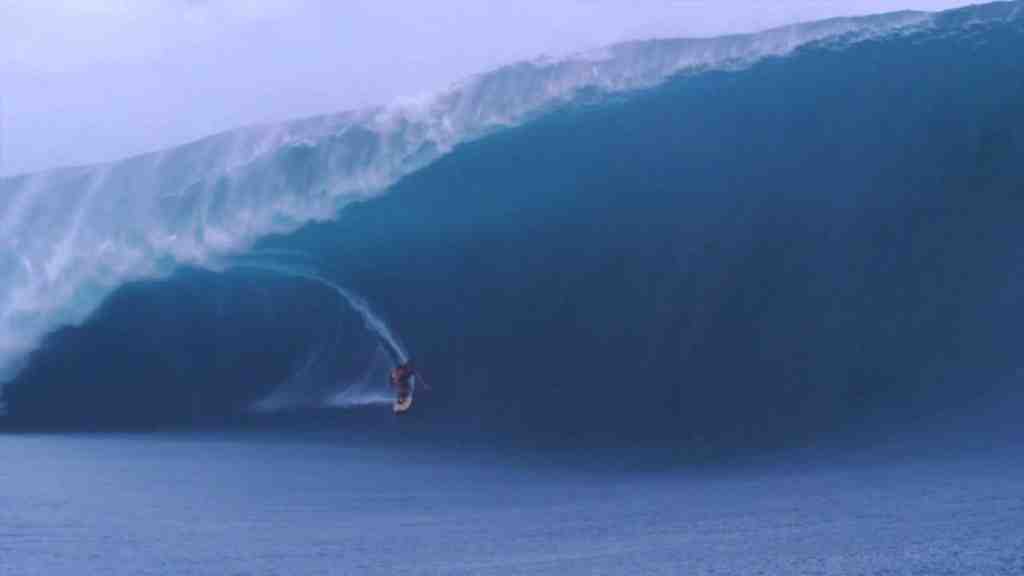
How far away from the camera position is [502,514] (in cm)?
813

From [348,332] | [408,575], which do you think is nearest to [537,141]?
[348,332]

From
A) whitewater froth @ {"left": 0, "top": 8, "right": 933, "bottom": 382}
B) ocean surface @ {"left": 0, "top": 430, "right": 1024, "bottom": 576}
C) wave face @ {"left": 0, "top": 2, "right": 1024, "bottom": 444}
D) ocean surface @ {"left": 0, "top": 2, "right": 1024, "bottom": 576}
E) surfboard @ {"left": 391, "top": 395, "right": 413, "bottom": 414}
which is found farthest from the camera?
whitewater froth @ {"left": 0, "top": 8, "right": 933, "bottom": 382}

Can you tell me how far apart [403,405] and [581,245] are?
2.48m

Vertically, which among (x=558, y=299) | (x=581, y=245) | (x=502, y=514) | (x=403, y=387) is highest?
(x=581, y=245)

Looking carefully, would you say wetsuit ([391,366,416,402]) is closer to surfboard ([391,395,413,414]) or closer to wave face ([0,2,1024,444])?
surfboard ([391,395,413,414])

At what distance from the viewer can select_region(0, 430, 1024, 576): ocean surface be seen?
A: 668 centimetres

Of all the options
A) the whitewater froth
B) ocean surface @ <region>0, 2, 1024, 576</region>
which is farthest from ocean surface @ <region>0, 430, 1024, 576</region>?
the whitewater froth

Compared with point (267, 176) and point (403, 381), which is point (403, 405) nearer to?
point (403, 381)

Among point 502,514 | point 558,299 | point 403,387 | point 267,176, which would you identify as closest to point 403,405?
point 403,387

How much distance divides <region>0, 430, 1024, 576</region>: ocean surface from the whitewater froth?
3795 mm

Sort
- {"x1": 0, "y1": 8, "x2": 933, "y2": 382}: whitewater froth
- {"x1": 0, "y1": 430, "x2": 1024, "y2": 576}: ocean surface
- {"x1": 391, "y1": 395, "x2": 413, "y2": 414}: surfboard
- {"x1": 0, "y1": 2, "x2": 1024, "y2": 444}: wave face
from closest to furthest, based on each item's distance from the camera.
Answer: {"x1": 0, "y1": 430, "x2": 1024, "y2": 576}: ocean surface, {"x1": 0, "y1": 2, "x2": 1024, "y2": 444}: wave face, {"x1": 391, "y1": 395, "x2": 413, "y2": 414}: surfboard, {"x1": 0, "y1": 8, "x2": 933, "y2": 382}: whitewater froth

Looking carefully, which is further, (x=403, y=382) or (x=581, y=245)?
(x=581, y=245)

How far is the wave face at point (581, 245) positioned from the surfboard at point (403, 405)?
19 cm

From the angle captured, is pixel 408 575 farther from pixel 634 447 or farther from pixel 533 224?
pixel 533 224
